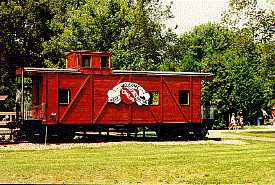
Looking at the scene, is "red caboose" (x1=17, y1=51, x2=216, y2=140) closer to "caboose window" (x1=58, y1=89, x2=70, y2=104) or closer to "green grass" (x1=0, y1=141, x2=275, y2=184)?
"caboose window" (x1=58, y1=89, x2=70, y2=104)

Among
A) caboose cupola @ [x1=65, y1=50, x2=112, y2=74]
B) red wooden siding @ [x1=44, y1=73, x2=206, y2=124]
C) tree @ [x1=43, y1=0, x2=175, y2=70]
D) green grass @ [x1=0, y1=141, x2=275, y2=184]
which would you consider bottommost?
green grass @ [x1=0, y1=141, x2=275, y2=184]

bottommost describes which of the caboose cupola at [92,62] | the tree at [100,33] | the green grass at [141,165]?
the green grass at [141,165]

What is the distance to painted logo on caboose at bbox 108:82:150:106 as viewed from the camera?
33062mm

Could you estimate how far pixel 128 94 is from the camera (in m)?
33.3

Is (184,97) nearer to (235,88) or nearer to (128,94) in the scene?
(128,94)

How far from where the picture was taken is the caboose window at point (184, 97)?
34906mm

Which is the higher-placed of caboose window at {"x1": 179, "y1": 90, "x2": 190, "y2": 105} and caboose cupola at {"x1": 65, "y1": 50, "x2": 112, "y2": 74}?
caboose cupola at {"x1": 65, "y1": 50, "x2": 112, "y2": 74}

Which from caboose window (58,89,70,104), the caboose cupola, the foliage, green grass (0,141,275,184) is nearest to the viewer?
green grass (0,141,275,184)

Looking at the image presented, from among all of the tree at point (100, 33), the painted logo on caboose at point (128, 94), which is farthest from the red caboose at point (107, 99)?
the tree at point (100, 33)

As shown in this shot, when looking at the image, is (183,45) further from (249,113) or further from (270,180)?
→ (270,180)

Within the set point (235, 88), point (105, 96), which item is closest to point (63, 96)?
point (105, 96)

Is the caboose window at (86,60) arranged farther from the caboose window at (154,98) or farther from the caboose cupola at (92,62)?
the caboose window at (154,98)

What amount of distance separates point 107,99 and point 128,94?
1.30m

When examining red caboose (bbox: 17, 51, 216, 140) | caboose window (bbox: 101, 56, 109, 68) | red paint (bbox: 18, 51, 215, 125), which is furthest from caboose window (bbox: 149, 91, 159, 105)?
caboose window (bbox: 101, 56, 109, 68)
